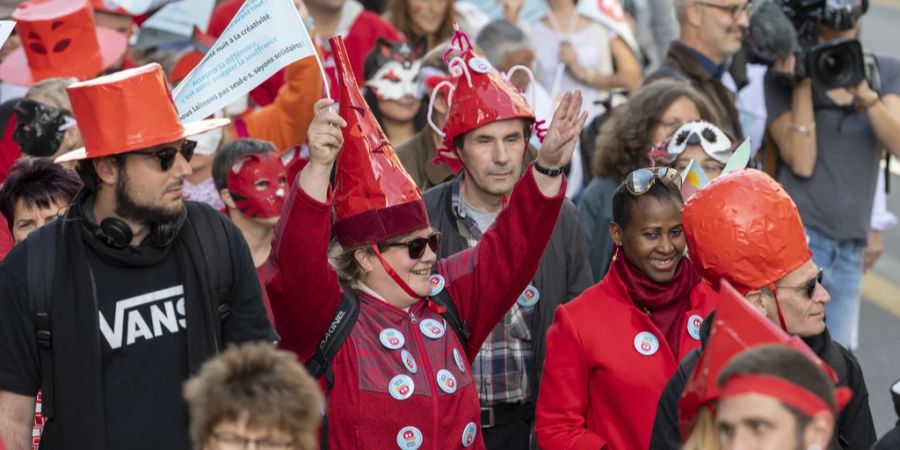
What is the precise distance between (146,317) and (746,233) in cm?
206

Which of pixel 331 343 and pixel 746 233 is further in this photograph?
pixel 331 343

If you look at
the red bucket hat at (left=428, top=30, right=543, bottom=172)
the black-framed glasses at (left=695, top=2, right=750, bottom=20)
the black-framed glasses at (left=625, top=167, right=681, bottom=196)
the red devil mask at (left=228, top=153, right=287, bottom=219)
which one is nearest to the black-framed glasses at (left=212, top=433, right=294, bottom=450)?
the black-framed glasses at (left=625, top=167, right=681, bottom=196)

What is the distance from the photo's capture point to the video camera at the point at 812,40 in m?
8.53

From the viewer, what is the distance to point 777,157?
9.17 m

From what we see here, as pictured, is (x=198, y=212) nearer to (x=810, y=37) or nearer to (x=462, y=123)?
(x=462, y=123)

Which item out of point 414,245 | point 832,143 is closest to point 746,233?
point 414,245

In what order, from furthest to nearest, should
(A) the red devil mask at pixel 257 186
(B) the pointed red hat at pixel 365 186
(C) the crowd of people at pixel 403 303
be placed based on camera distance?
1. (A) the red devil mask at pixel 257 186
2. (B) the pointed red hat at pixel 365 186
3. (C) the crowd of people at pixel 403 303

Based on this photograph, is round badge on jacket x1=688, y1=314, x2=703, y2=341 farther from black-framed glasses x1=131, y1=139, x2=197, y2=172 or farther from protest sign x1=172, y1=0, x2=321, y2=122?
black-framed glasses x1=131, y1=139, x2=197, y2=172

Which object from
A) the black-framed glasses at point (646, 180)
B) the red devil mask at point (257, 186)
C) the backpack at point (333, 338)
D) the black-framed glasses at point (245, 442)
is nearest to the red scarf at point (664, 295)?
the black-framed glasses at point (646, 180)

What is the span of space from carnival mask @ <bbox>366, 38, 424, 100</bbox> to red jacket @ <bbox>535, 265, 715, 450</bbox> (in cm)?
346

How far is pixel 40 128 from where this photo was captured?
24.8 ft

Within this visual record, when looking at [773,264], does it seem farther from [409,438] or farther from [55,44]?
[55,44]

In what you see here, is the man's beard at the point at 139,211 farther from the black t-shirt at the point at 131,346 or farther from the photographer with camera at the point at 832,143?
the photographer with camera at the point at 832,143

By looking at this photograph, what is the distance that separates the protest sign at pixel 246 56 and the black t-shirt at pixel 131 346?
63cm
